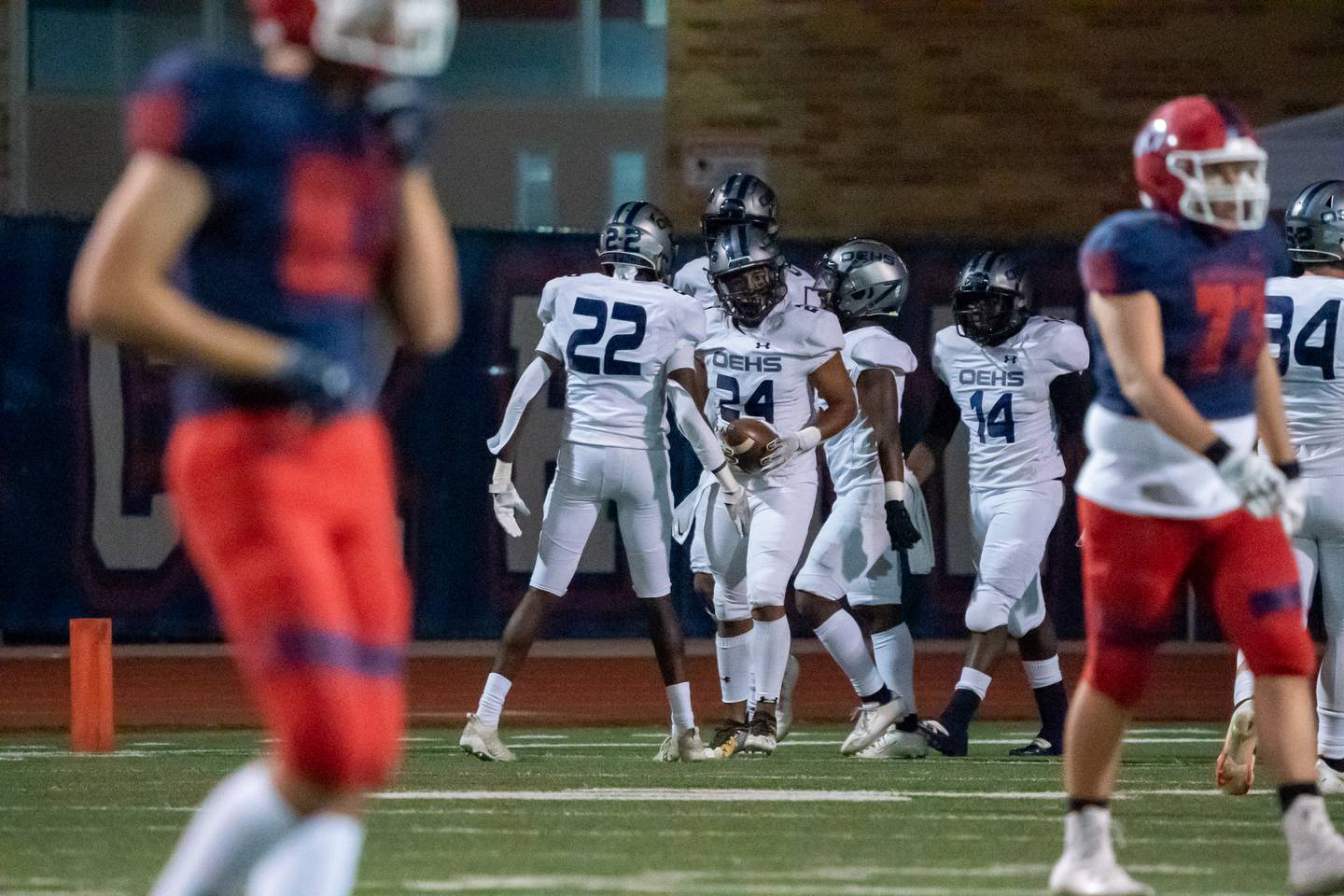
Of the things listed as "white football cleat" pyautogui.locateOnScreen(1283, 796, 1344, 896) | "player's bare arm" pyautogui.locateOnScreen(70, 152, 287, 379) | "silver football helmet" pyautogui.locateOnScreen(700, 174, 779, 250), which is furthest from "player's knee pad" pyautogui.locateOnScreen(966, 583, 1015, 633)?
"player's bare arm" pyautogui.locateOnScreen(70, 152, 287, 379)

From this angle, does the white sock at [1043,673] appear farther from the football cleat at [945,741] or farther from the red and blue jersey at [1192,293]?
the red and blue jersey at [1192,293]

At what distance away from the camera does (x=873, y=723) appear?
28.4 ft

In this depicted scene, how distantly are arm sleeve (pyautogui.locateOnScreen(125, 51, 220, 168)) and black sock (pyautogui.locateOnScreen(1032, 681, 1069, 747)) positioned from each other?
19.7ft

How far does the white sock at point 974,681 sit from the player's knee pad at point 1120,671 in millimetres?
3768

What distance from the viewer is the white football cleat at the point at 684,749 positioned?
27.8ft

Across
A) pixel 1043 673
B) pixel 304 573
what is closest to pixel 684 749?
pixel 1043 673

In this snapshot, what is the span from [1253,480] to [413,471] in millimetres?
9389

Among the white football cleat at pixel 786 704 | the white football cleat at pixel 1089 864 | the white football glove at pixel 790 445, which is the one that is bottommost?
the white football cleat at pixel 786 704

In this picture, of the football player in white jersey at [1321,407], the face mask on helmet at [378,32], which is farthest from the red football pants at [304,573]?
the football player in white jersey at [1321,407]

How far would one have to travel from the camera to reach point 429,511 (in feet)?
45.3

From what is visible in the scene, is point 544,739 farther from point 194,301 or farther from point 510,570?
point 194,301

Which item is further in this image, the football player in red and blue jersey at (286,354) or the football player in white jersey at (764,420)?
the football player in white jersey at (764,420)

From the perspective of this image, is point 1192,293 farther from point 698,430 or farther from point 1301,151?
point 1301,151

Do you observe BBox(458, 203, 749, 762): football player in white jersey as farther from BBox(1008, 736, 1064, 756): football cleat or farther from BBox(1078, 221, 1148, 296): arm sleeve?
BBox(1078, 221, 1148, 296): arm sleeve
